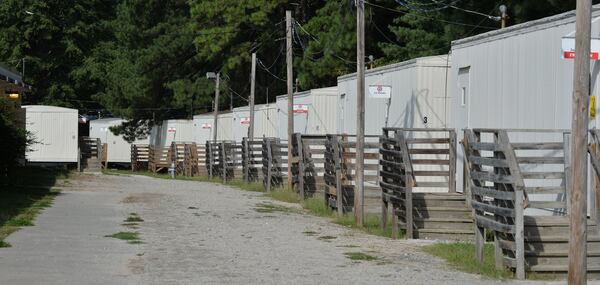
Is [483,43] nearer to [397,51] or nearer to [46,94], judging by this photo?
[397,51]

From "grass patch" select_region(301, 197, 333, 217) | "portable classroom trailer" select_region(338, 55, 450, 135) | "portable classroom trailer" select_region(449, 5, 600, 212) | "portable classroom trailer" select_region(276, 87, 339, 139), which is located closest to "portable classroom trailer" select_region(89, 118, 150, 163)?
"portable classroom trailer" select_region(276, 87, 339, 139)

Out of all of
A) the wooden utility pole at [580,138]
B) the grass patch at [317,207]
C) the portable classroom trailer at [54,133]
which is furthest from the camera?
the portable classroom trailer at [54,133]

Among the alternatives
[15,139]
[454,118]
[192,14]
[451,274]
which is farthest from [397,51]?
[451,274]

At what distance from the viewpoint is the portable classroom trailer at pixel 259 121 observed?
43516 millimetres

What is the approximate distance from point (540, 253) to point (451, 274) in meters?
1.16

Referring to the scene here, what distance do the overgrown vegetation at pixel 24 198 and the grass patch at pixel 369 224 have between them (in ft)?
20.7

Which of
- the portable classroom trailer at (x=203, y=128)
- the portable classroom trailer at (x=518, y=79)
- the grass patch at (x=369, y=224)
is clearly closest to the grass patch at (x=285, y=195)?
the grass patch at (x=369, y=224)

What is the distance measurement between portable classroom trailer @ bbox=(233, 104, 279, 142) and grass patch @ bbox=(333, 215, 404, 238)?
1986cm

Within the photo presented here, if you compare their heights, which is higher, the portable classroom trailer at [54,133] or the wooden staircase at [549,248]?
the portable classroom trailer at [54,133]

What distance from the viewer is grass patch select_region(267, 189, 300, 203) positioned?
28.2m

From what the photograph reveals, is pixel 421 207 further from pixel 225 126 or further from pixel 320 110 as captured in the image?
pixel 225 126

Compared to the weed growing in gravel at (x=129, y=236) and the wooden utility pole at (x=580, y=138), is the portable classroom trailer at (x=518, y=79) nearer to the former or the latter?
the wooden utility pole at (x=580, y=138)

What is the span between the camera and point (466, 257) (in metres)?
14.4

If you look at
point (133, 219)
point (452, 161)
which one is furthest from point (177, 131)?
point (452, 161)
